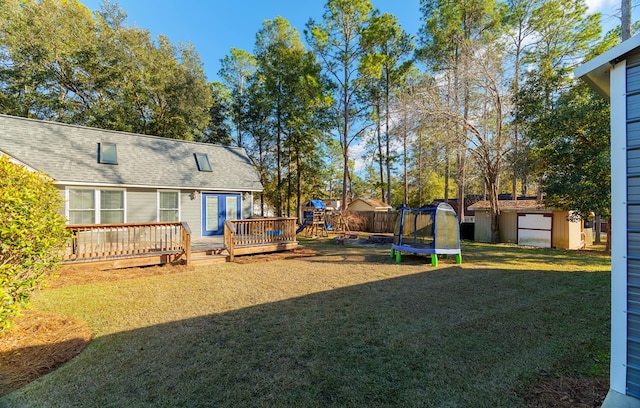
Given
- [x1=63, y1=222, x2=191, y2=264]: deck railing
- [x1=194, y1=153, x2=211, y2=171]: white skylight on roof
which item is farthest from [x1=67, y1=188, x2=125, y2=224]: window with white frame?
[x1=194, y1=153, x2=211, y2=171]: white skylight on roof

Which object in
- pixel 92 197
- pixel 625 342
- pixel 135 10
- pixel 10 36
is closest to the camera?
pixel 625 342

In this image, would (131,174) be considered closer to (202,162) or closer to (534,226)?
(202,162)

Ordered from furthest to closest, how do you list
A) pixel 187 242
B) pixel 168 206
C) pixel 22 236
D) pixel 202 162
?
pixel 202 162 < pixel 168 206 < pixel 187 242 < pixel 22 236

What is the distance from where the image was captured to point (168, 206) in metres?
11.4

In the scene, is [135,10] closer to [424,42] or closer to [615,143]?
[424,42]

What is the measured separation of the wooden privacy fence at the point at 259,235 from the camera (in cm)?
943

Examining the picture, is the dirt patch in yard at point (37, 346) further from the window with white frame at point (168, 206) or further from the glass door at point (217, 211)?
the glass door at point (217, 211)

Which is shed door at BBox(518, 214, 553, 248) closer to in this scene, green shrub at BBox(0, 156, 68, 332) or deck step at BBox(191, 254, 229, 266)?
deck step at BBox(191, 254, 229, 266)

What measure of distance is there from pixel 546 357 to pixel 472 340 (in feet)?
2.48

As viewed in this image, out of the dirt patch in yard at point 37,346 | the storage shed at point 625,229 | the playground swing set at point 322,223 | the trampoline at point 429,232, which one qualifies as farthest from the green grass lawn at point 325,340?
the playground swing set at point 322,223

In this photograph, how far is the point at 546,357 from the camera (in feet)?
10.6

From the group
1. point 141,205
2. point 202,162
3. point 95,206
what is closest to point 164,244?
point 141,205

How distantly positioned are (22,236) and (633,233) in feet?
20.4

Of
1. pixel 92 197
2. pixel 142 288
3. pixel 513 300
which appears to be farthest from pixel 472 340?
pixel 92 197
